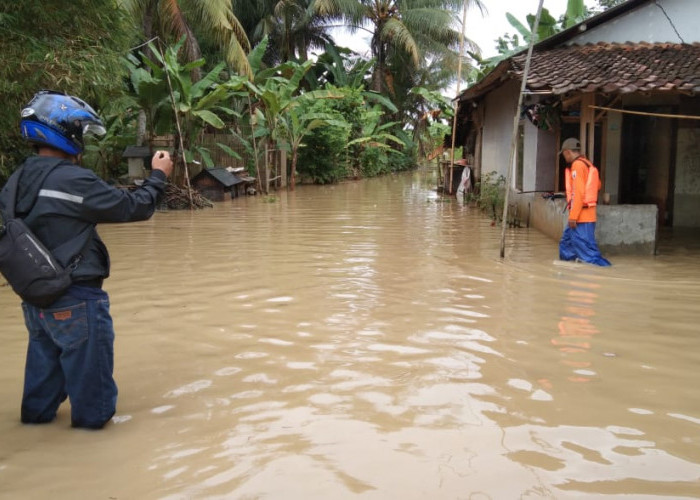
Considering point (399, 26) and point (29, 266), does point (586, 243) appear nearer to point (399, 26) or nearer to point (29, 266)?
point (29, 266)

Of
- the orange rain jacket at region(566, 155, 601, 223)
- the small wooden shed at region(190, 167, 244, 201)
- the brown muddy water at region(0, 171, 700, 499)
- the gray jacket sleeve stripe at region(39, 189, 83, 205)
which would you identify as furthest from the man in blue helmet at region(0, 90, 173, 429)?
the small wooden shed at region(190, 167, 244, 201)

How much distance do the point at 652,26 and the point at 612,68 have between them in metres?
3.12

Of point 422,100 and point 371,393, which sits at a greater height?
point 422,100

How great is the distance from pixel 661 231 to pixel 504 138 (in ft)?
15.2

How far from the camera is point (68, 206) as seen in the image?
3.36m

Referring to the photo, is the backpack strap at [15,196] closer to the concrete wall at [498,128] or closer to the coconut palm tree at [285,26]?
the concrete wall at [498,128]

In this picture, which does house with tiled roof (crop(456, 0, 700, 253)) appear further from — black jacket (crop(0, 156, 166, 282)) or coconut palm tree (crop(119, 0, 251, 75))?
black jacket (crop(0, 156, 166, 282))

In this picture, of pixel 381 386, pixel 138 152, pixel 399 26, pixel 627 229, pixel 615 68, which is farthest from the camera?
pixel 399 26

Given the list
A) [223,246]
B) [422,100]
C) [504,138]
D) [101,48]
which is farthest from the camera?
[422,100]

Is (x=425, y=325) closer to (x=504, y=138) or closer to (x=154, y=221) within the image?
(x=154, y=221)

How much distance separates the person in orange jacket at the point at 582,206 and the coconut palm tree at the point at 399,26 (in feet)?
69.2

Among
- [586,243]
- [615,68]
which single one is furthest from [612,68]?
[586,243]

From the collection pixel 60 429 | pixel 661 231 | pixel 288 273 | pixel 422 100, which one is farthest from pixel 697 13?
pixel 422 100

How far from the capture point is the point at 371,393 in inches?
165
